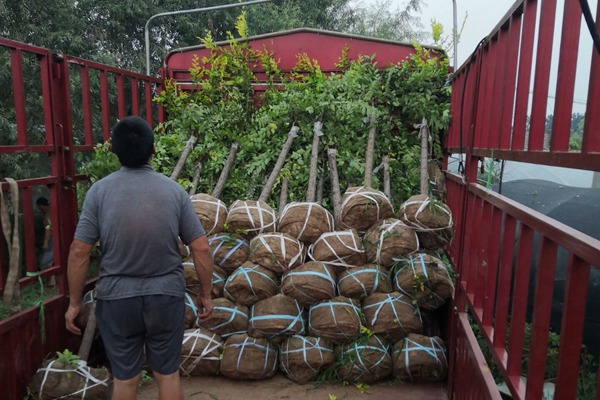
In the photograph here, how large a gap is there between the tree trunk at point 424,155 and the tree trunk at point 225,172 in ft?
6.80

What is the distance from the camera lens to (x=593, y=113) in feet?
4.06

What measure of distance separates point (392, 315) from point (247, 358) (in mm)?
1211

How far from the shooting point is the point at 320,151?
5105 millimetres

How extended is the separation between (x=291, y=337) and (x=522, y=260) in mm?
2287

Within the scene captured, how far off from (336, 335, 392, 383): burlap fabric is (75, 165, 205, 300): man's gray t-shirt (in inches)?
64.2

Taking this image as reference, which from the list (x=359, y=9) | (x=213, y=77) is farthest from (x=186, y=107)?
(x=359, y=9)

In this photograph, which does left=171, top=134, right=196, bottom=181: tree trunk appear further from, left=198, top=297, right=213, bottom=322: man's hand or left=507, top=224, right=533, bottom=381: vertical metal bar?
left=507, top=224, right=533, bottom=381: vertical metal bar

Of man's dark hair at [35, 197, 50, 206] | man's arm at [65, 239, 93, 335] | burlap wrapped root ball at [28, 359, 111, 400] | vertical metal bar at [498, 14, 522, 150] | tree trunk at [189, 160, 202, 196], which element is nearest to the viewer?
vertical metal bar at [498, 14, 522, 150]

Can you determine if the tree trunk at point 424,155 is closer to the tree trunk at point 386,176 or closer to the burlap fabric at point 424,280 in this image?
the tree trunk at point 386,176

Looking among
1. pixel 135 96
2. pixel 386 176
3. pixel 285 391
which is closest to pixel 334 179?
pixel 386 176

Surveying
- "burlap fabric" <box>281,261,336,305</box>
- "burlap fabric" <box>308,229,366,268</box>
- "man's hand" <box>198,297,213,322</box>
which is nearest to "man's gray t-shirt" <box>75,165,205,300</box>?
"man's hand" <box>198,297,213,322</box>

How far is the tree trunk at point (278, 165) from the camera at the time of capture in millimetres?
4734

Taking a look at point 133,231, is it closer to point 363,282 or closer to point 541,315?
point 363,282

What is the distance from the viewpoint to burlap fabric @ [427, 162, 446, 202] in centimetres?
453
